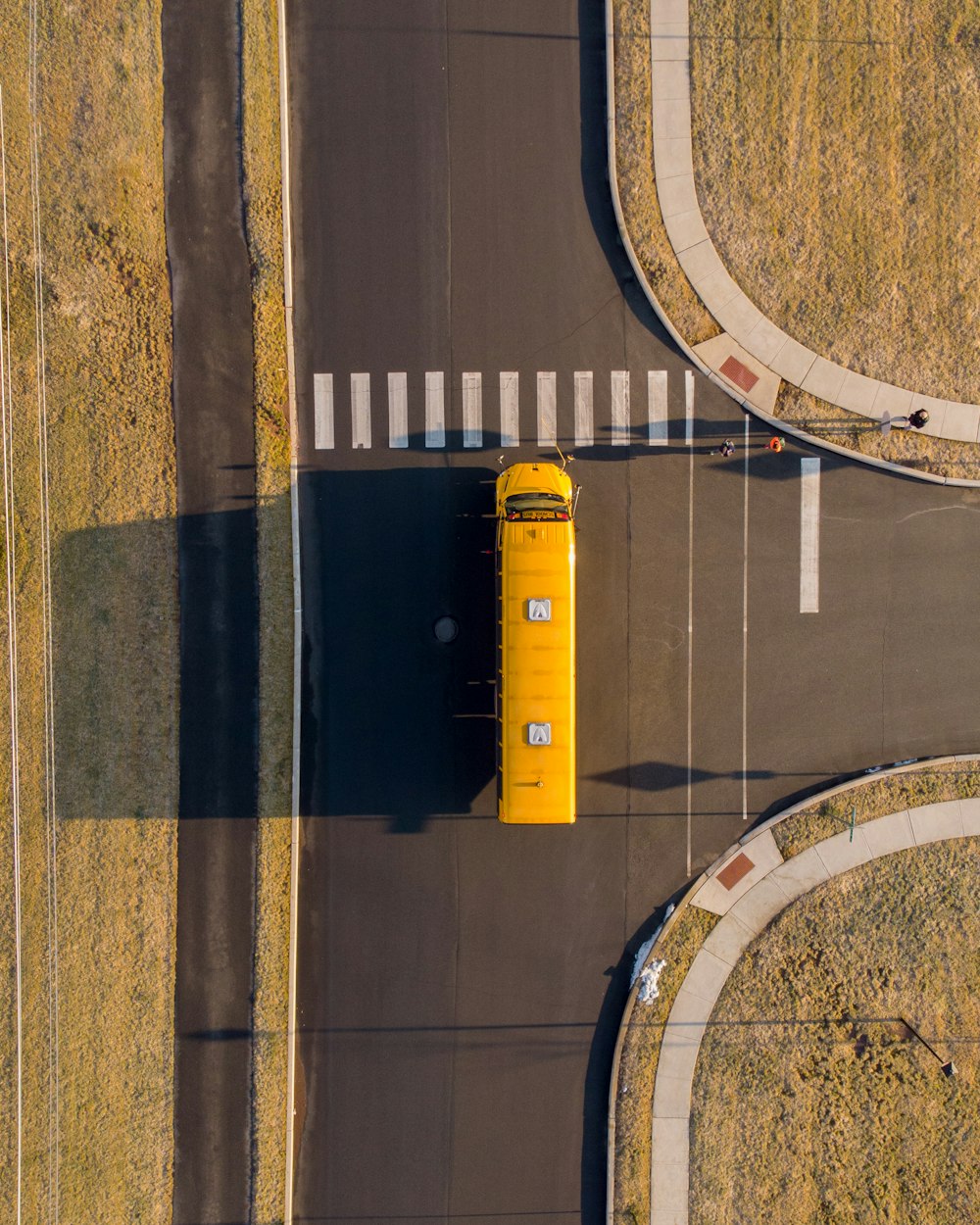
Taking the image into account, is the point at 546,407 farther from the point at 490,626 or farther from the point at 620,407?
the point at 490,626

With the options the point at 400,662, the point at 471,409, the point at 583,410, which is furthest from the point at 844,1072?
the point at 471,409

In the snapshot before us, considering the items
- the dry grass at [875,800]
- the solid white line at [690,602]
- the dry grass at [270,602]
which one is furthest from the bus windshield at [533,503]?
the dry grass at [875,800]

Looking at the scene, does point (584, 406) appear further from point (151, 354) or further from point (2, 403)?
point (2, 403)

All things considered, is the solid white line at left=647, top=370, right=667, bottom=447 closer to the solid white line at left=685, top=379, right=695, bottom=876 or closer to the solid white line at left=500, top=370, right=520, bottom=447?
the solid white line at left=685, top=379, right=695, bottom=876

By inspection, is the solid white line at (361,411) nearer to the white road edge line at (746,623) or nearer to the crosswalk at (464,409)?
the crosswalk at (464,409)

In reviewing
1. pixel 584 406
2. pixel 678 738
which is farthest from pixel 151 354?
pixel 678 738

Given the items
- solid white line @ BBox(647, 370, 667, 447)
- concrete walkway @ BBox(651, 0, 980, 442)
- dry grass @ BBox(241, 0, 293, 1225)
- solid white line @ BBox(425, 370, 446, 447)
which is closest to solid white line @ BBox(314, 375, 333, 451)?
dry grass @ BBox(241, 0, 293, 1225)
